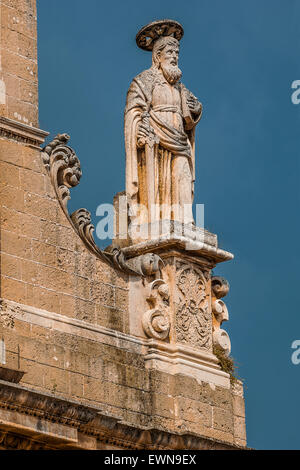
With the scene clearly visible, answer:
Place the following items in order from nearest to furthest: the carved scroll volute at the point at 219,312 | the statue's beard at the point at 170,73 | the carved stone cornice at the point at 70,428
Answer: the carved stone cornice at the point at 70,428
the carved scroll volute at the point at 219,312
the statue's beard at the point at 170,73

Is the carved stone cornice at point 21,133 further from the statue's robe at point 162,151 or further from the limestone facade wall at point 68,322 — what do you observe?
the statue's robe at point 162,151

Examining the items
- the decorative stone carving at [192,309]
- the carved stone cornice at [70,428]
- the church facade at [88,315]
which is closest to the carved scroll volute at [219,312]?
the church facade at [88,315]

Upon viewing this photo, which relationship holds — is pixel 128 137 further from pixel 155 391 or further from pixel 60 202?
pixel 155 391

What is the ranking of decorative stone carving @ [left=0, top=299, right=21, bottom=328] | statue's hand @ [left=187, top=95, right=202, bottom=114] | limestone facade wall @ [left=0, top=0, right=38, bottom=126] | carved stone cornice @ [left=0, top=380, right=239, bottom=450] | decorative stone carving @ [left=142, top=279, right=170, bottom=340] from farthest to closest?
statue's hand @ [left=187, top=95, right=202, bottom=114] < decorative stone carving @ [left=142, top=279, right=170, bottom=340] < limestone facade wall @ [left=0, top=0, right=38, bottom=126] < decorative stone carving @ [left=0, top=299, right=21, bottom=328] < carved stone cornice @ [left=0, top=380, right=239, bottom=450]

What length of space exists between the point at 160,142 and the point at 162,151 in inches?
4.8

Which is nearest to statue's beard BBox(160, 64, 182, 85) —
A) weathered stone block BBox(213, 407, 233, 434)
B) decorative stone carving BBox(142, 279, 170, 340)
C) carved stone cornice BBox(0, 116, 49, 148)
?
carved stone cornice BBox(0, 116, 49, 148)

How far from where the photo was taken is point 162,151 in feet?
73.5

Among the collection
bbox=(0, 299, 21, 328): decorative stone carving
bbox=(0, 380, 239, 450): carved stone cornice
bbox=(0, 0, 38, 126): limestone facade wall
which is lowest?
bbox=(0, 380, 239, 450): carved stone cornice

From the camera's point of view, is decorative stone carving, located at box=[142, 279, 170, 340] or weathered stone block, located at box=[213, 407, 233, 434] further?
weathered stone block, located at box=[213, 407, 233, 434]

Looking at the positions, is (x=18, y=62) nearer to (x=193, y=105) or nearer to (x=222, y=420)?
(x=193, y=105)

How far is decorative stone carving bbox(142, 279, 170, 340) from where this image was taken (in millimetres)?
21594

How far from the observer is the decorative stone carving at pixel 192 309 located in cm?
2180

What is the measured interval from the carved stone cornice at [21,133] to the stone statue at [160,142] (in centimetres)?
150

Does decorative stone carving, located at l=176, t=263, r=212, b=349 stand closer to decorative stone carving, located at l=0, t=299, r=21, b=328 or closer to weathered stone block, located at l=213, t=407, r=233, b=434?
weathered stone block, located at l=213, t=407, r=233, b=434
